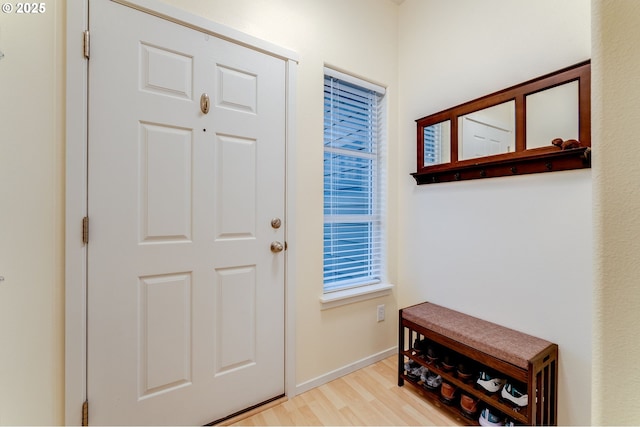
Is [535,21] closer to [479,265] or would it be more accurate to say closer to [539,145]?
[539,145]

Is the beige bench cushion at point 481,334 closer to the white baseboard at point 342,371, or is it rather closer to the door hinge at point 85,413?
the white baseboard at point 342,371

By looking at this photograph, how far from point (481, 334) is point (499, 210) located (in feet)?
2.26

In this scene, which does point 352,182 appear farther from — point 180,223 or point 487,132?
point 180,223

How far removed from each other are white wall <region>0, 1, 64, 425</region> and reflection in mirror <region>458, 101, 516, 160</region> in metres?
2.05

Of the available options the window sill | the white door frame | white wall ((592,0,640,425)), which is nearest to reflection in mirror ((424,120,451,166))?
the window sill

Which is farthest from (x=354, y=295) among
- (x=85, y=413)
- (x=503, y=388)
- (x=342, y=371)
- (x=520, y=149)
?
(x=85, y=413)

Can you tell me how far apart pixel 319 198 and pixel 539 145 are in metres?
1.21

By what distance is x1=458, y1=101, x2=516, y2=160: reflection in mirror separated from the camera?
1464 millimetres

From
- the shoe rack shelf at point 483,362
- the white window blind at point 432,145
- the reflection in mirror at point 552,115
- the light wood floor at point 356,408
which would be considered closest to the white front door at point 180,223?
Result: the light wood floor at point 356,408

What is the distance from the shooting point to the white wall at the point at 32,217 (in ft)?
3.30

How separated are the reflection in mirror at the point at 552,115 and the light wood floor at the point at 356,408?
155 centimetres

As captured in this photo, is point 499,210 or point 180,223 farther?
point 499,210

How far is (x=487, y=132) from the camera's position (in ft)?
5.14

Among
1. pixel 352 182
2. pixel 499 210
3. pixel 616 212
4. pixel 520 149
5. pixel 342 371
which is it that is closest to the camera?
pixel 616 212
